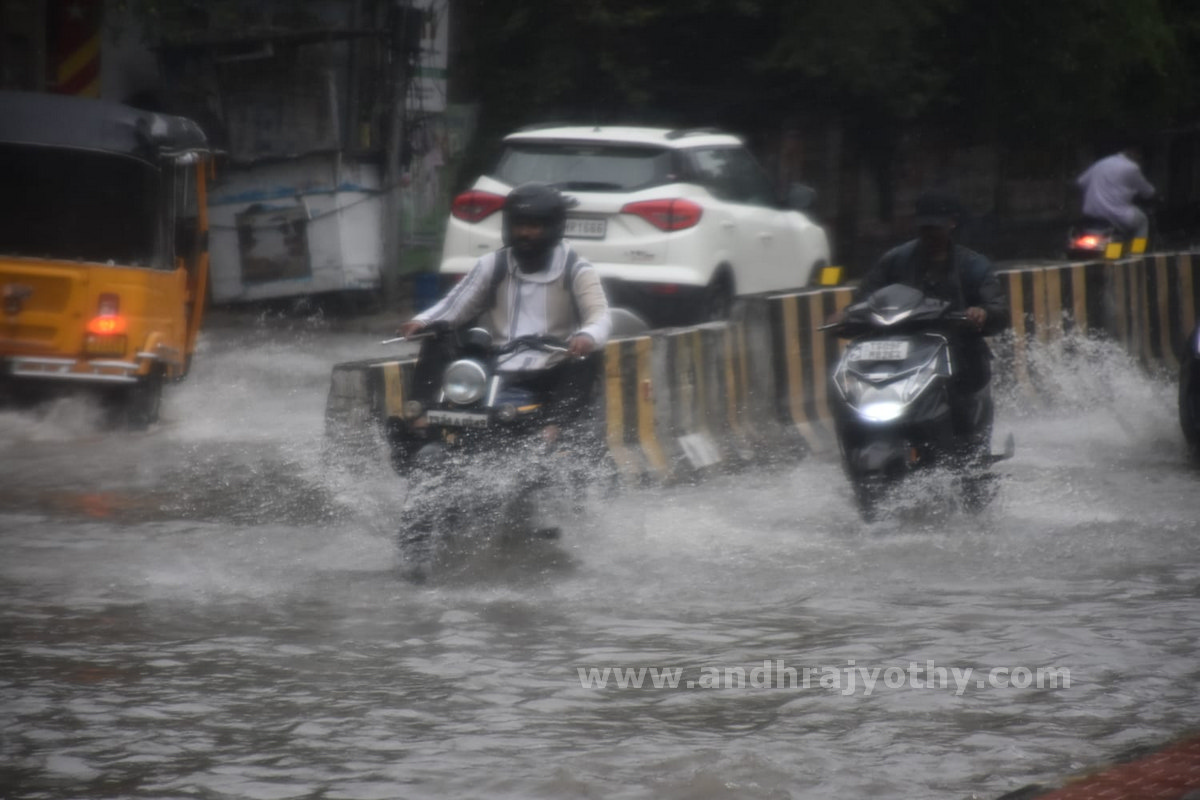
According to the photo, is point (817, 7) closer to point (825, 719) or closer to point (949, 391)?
point (949, 391)

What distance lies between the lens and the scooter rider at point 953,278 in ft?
28.5

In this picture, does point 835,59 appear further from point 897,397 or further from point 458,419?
point 458,419

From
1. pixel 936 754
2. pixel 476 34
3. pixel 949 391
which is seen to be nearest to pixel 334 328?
pixel 476 34

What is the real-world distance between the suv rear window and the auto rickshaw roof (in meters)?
2.77

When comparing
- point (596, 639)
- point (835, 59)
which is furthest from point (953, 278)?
point (835, 59)

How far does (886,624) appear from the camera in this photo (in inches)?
268

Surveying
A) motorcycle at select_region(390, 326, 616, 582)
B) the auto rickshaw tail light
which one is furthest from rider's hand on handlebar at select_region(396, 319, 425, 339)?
the auto rickshaw tail light

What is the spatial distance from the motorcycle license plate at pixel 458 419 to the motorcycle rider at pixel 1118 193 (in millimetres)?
12698

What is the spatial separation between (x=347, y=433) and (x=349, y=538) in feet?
3.19

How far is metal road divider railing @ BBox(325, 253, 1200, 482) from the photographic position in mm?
9344

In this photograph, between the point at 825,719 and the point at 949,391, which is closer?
the point at 825,719

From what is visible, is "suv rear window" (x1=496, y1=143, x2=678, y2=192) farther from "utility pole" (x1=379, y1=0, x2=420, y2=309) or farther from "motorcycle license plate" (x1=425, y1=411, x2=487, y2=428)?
"motorcycle license plate" (x1=425, y1=411, x2=487, y2=428)

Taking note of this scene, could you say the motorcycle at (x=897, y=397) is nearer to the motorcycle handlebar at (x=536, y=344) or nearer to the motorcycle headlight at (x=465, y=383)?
the motorcycle handlebar at (x=536, y=344)

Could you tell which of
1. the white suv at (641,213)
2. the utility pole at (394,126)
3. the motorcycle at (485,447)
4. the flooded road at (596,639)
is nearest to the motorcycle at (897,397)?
the flooded road at (596,639)
